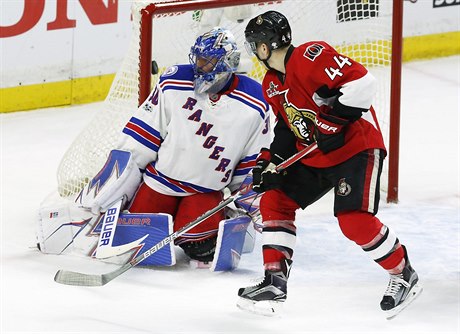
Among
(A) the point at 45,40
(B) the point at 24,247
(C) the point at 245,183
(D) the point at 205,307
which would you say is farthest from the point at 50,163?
(D) the point at 205,307

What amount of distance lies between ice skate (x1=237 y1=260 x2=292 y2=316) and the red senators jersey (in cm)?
37

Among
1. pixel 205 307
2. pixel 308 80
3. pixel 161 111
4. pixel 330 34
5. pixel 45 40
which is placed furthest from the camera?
pixel 45 40

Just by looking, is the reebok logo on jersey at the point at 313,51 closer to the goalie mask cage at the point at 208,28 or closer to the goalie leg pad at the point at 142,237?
the goalie leg pad at the point at 142,237

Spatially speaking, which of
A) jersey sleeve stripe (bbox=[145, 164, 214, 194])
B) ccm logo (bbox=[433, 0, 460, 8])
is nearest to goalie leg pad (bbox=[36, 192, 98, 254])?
jersey sleeve stripe (bbox=[145, 164, 214, 194])

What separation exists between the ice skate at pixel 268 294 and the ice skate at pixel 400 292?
1.06 feet

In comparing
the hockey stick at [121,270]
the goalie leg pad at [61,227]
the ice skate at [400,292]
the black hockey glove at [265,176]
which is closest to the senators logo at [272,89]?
the black hockey glove at [265,176]

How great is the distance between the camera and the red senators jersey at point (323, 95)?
385 cm

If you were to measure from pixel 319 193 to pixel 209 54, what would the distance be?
676mm

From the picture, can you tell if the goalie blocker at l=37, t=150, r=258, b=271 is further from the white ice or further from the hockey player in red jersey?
the hockey player in red jersey

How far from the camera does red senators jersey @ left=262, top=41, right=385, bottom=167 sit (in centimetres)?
385

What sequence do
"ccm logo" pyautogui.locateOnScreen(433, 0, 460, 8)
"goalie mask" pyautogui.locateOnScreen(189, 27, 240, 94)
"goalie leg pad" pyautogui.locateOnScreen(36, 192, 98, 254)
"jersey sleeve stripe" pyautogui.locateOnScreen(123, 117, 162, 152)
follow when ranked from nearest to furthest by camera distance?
"goalie mask" pyautogui.locateOnScreen(189, 27, 240, 94) < "jersey sleeve stripe" pyautogui.locateOnScreen(123, 117, 162, 152) < "goalie leg pad" pyautogui.locateOnScreen(36, 192, 98, 254) < "ccm logo" pyautogui.locateOnScreen(433, 0, 460, 8)

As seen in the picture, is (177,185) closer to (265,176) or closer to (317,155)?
(265,176)

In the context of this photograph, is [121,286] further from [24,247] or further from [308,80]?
[308,80]

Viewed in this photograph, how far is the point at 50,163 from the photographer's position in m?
5.99
